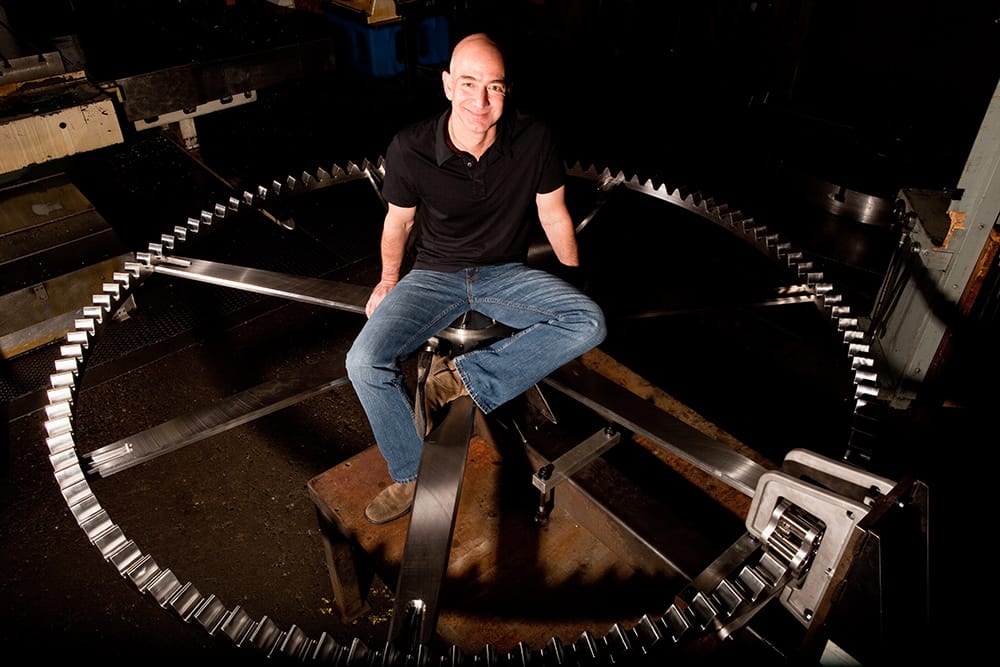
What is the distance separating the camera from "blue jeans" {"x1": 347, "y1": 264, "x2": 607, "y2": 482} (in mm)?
2311

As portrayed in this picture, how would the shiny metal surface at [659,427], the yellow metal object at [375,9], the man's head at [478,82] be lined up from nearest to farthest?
the shiny metal surface at [659,427]
the man's head at [478,82]
the yellow metal object at [375,9]

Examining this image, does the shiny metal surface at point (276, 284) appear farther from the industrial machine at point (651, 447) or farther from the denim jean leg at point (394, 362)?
the denim jean leg at point (394, 362)

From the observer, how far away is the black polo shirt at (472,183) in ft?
8.54

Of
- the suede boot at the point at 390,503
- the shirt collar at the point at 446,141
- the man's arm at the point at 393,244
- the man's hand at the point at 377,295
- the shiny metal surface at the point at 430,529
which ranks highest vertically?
the shirt collar at the point at 446,141

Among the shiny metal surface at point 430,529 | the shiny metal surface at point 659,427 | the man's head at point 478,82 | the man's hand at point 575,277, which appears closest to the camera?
the shiny metal surface at point 430,529

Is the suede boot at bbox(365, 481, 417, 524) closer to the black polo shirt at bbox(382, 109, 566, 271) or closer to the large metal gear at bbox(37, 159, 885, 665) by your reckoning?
the large metal gear at bbox(37, 159, 885, 665)

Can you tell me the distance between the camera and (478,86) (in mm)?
2434

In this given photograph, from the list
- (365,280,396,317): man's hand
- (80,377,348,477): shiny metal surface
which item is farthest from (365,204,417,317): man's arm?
(80,377,348,477): shiny metal surface

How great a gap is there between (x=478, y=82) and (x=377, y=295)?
85 centimetres

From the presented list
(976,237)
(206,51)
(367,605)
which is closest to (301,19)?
(206,51)

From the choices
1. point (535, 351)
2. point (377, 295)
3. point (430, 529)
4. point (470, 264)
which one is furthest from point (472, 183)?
point (430, 529)

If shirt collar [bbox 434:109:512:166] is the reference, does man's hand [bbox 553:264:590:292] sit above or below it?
below

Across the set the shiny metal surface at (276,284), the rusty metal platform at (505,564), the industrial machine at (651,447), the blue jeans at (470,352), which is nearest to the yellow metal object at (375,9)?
the industrial machine at (651,447)

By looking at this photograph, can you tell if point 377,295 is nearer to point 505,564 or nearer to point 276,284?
point 276,284
